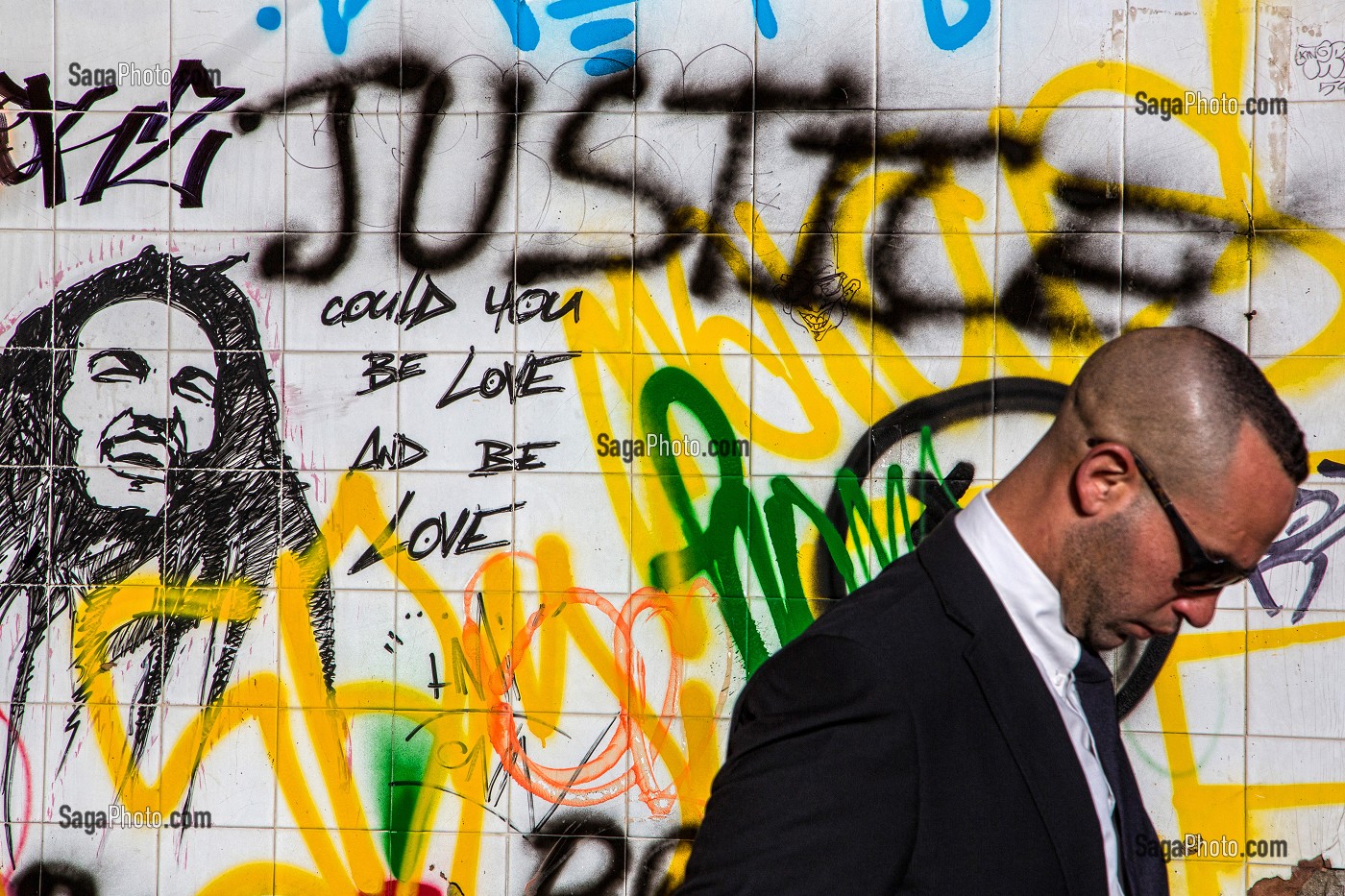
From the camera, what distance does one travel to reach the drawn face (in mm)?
3621

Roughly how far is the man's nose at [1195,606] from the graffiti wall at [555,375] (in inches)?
77.4

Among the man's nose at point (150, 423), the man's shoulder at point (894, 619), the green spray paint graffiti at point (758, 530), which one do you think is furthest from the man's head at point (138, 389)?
the man's shoulder at point (894, 619)

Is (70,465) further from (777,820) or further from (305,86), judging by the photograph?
(777,820)

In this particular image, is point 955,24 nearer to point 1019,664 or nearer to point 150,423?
point 1019,664

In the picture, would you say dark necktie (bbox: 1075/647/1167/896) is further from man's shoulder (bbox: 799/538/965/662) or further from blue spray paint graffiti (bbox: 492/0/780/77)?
blue spray paint graffiti (bbox: 492/0/780/77)

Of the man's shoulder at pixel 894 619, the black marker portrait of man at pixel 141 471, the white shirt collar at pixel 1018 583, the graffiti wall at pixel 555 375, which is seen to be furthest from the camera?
the black marker portrait of man at pixel 141 471

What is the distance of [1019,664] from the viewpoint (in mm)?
1383

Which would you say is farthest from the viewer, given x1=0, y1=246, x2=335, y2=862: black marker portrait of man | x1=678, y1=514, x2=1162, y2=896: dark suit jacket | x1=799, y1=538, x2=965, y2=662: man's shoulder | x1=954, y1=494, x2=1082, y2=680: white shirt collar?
x1=0, y1=246, x2=335, y2=862: black marker portrait of man

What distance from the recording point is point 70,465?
366 centimetres

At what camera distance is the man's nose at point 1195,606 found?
1.45 metres

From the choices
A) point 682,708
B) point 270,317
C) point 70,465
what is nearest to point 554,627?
point 682,708

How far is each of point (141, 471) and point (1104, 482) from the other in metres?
3.23

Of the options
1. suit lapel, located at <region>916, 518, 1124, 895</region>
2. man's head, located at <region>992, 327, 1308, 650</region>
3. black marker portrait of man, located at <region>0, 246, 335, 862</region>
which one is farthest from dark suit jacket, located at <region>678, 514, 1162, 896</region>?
black marker portrait of man, located at <region>0, 246, 335, 862</region>

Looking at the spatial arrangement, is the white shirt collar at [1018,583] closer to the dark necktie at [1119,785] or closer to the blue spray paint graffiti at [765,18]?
the dark necktie at [1119,785]
